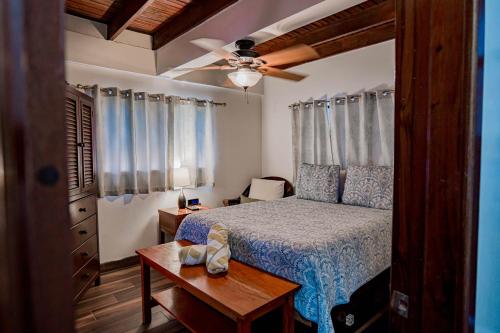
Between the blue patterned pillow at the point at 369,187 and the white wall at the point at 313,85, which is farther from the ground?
the white wall at the point at 313,85

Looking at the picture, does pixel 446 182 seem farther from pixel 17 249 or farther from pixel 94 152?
pixel 94 152

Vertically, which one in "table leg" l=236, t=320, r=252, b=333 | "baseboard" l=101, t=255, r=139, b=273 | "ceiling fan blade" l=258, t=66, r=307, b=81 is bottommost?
"baseboard" l=101, t=255, r=139, b=273

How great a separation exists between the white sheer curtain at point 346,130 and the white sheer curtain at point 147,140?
1.29 m

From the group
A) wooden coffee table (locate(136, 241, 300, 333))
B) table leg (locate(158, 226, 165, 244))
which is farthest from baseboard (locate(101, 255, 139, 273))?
wooden coffee table (locate(136, 241, 300, 333))

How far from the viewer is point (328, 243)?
80.0 inches

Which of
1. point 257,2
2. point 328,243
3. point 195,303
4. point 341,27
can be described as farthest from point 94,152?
point 341,27

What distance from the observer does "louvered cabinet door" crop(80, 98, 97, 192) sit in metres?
2.68

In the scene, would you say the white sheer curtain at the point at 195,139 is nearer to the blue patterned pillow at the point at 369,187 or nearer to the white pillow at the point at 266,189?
the white pillow at the point at 266,189

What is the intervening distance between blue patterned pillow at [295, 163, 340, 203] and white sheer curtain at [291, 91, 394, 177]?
32 centimetres

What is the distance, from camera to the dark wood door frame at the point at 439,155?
70cm

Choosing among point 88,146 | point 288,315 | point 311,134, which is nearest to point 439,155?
point 288,315

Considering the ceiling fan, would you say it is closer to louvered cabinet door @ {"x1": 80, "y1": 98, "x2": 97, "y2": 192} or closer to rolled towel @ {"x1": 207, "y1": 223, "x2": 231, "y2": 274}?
louvered cabinet door @ {"x1": 80, "y1": 98, "x2": 97, "y2": 192}

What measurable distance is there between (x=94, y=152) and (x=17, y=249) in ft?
9.82

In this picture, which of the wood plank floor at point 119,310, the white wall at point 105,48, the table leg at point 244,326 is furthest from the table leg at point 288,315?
the white wall at point 105,48
